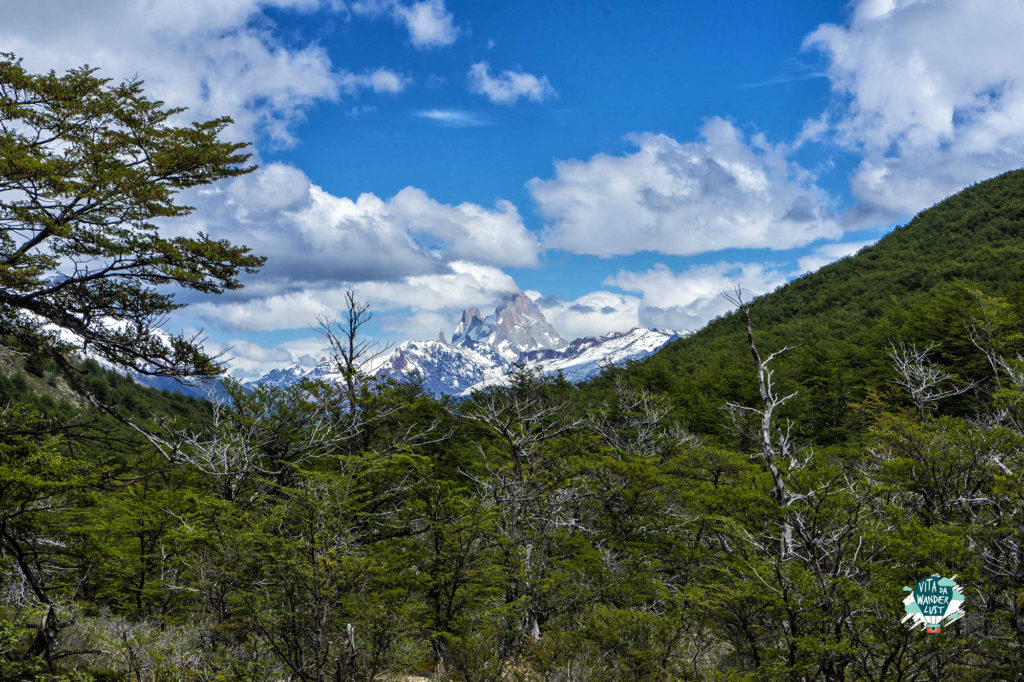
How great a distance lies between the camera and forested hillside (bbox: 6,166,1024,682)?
7156 mm

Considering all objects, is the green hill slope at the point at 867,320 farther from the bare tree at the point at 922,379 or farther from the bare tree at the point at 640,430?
the bare tree at the point at 640,430

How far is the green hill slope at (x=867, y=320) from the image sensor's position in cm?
3906

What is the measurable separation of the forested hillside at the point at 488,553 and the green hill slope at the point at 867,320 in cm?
1292

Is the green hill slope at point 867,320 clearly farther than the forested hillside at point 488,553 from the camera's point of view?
Yes

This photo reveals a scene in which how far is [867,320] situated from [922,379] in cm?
4299

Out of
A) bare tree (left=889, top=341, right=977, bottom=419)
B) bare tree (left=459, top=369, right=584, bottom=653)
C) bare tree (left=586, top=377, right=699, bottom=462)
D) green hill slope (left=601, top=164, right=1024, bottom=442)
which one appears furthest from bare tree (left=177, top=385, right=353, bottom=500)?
green hill slope (left=601, top=164, right=1024, bottom=442)

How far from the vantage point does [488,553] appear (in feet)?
37.8

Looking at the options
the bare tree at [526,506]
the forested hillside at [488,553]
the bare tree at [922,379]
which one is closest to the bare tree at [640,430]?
the forested hillside at [488,553]

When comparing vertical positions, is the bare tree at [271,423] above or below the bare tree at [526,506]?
above

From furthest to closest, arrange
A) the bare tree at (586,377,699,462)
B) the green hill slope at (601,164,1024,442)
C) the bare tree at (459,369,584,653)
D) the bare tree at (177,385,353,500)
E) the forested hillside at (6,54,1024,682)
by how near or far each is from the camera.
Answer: the green hill slope at (601,164,1024,442) < the bare tree at (586,377,699,462) < the bare tree at (177,385,353,500) < the bare tree at (459,369,584,653) < the forested hillside at (6,54,1024,682)

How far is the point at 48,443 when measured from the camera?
730 centimetres

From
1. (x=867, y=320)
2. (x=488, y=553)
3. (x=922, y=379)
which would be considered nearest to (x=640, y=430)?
(x=922, y=379)

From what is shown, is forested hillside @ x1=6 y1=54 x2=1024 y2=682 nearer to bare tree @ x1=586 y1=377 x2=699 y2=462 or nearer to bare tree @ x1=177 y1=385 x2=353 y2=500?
bare tree @ x1=177 y1=385 x2=353 y2=500

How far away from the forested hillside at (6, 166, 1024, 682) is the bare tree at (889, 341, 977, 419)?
1019mm
